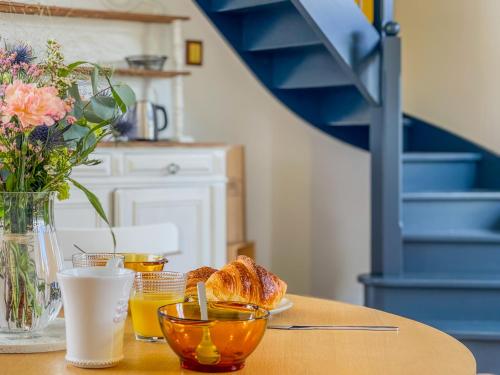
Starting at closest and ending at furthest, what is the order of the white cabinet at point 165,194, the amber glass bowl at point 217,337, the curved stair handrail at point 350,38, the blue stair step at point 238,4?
the amber glass bowl at point 217,337 < the curved stair handrail at point 350,38 < the blue stair step at point 238,4 < the white cabinet at point 165,194

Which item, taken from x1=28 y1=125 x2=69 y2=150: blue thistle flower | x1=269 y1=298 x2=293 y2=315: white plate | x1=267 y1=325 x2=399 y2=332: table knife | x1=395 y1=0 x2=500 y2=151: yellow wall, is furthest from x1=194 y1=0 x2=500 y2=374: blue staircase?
x1=28 y1=125 x2=69 y2=150: blue thistle flower

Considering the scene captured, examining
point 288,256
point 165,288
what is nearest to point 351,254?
point 288,256

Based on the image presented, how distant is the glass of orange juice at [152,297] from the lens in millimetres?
1400

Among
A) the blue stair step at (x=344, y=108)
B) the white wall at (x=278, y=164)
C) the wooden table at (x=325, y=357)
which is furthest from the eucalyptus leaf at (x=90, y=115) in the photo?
the white wall at (x=278, y=164)

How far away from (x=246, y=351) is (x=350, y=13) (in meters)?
2.59

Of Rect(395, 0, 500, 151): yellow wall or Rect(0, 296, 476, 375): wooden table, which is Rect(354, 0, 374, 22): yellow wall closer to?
Rect(395, 0, 500, 151): yellow wall

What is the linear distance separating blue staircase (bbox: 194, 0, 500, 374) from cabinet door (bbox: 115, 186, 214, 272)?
0.64m

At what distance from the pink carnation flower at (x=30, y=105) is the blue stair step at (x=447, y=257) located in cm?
261

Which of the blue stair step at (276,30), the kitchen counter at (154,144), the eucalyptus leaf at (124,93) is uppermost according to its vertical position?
the blue stair step at (276,30)

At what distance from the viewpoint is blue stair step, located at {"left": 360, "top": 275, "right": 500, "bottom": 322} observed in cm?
354

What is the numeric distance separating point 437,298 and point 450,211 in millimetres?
543

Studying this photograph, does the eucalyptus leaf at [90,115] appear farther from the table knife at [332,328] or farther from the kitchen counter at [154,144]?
the kitchen counter at [154,144]

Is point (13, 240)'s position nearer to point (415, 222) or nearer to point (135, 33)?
point (415, 222)

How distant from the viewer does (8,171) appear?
1.39 meters
